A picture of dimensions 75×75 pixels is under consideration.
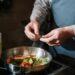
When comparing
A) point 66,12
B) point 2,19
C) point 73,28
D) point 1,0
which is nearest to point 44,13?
point 66,12

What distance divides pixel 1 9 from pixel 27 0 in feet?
1.04

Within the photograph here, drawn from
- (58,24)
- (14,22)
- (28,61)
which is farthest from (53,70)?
(14,22)

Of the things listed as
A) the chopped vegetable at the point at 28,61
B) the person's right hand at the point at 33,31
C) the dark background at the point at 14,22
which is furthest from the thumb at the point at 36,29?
the dark background at the point at 14,22

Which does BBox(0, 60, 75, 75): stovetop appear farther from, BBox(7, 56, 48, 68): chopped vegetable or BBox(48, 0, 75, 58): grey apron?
BBox(48, 0, 75, 58): grey apron

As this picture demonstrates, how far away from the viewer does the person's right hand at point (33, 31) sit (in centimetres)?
103

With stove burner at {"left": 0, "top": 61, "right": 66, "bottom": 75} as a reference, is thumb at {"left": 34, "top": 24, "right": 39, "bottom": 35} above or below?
above

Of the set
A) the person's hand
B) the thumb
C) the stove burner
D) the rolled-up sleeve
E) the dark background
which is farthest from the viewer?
the dark background

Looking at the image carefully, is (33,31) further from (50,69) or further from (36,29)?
(50,69)

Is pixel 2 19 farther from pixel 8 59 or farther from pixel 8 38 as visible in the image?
pixel 8 59

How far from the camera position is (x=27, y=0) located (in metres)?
2.09

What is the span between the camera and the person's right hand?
3.39 ft

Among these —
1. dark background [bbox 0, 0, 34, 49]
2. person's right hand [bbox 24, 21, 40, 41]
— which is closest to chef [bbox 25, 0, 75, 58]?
person's right hand [bbox 24, 21, 40, 41]

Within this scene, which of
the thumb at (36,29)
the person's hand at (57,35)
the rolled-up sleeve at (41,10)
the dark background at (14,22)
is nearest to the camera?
the person's hand at (57,35)

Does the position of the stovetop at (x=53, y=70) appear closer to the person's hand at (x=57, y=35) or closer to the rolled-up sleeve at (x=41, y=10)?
the person's hand at (x=57, y=35)
